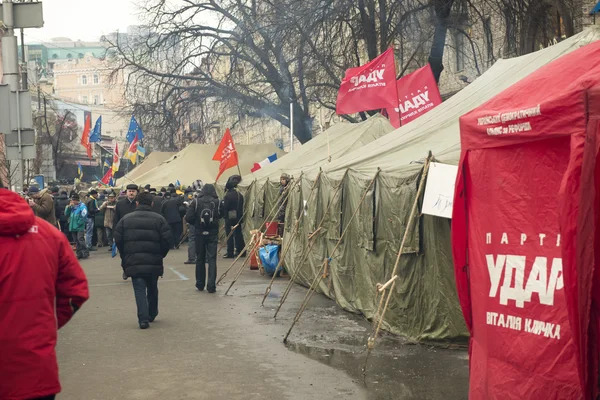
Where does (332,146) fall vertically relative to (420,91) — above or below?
below

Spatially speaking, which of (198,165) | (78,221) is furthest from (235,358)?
(198,165)

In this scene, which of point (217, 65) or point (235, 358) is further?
point (217, 65)

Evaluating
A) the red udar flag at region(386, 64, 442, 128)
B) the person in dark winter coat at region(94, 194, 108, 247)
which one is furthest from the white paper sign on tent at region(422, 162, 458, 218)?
the person in dark winter coat at region(94, 194, 108, 247)

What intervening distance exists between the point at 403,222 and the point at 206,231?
5100mm

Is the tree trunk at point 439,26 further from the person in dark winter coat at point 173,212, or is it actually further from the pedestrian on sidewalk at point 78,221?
the pedestrian on sidewalk at point 78,221

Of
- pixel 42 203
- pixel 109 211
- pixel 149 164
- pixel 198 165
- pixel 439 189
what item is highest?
pixel 149 164

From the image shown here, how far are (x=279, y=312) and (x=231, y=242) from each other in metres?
10.9

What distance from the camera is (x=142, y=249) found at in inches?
464

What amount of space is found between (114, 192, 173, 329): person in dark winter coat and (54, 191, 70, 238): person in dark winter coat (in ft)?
40.6

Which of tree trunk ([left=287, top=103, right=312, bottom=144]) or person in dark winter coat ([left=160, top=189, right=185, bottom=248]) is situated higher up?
tree trunk ([left=287, top=103, right=312, bottom=144])

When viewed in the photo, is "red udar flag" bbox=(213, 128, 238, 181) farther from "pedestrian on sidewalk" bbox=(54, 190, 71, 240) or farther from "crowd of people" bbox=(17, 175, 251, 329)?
"pedestrian on sidewalk" bbox=(54, 190, 71, 240)

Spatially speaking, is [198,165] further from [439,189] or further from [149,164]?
[439,189]

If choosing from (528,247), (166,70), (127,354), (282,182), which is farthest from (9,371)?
(166,70)

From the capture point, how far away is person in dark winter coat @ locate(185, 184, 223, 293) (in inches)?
597
